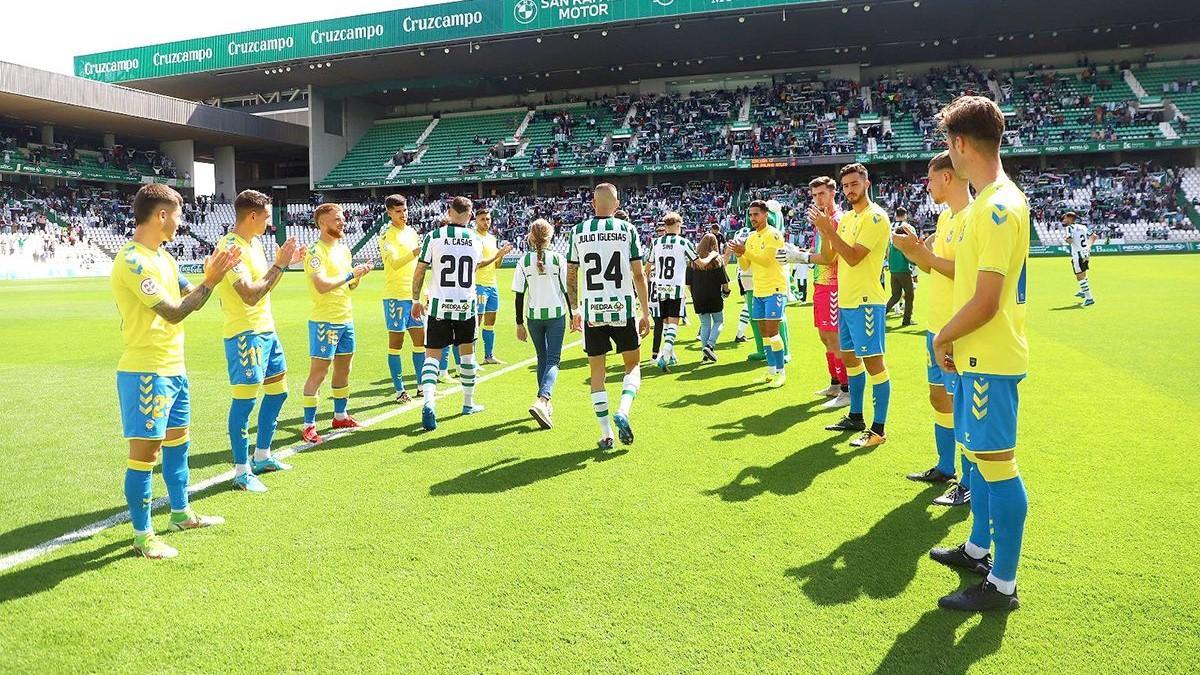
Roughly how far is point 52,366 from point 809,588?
11778mm

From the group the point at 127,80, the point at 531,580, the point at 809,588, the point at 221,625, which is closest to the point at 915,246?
the point at 809,588

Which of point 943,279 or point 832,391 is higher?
point 943,279

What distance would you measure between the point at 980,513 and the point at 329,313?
5.60m

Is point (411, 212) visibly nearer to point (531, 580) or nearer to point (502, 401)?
point (502, 401)

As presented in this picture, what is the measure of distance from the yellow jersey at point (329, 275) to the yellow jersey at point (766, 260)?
190 inches

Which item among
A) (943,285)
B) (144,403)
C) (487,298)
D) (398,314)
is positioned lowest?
(144,403)

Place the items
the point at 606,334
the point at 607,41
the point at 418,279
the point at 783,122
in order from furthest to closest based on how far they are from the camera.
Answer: the point at 783,122
the point at 607,41
the point at 418,279
the point at 606,334

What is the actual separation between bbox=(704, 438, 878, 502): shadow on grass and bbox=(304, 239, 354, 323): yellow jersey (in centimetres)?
389

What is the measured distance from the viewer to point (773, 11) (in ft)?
124

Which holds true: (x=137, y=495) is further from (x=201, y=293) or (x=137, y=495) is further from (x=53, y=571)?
(x=201, y=293)

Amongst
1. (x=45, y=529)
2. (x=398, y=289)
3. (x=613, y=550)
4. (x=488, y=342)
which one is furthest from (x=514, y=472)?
(x=488, y=342)

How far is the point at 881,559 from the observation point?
398 centimetres

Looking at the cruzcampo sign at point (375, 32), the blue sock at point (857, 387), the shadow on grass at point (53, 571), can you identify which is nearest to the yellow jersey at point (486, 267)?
the blue sock at point (857, 387)

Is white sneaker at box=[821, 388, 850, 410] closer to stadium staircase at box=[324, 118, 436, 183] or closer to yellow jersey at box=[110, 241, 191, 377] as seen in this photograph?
yellow jersey at box=[110, 241, 191, 377]
